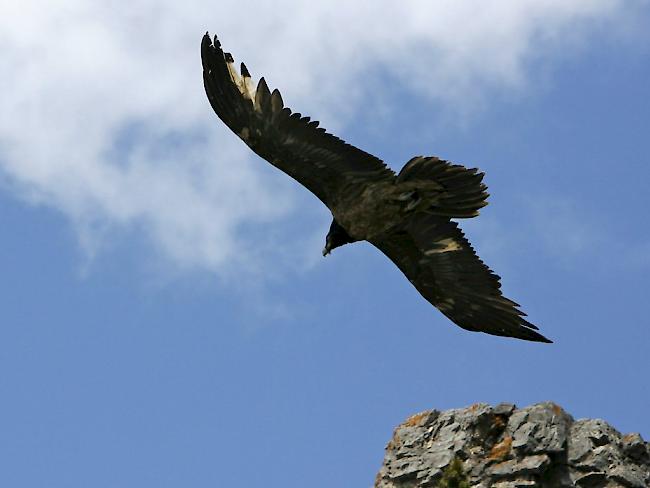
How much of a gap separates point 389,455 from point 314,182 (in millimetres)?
6567

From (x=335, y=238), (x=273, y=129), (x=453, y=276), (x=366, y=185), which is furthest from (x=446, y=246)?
(x=273, y=129)

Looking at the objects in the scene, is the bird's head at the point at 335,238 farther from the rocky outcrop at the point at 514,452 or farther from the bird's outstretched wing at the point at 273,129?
the rocky outcrop at the point at 514,452

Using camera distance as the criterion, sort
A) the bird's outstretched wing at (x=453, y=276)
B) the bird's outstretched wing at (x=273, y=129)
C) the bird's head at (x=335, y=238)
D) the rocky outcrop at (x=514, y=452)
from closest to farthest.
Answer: the bird's outstretched wing at (x=273, y=129)
the bird's head at (x=335, y=238)
the bird's outstretched wing at (x=453, y=276)
the rocky outcrop at (x=514, y=452)

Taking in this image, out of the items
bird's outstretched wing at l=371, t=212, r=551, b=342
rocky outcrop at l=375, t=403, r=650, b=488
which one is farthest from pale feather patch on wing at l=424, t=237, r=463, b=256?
rocky outcrop at l=375, t=403, r=650, b=488

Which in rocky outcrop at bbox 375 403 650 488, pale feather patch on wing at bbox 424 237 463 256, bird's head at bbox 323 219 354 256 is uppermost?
pale feather patch on wing at bbox 424 237 463 256

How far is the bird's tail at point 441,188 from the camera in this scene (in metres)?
20.2

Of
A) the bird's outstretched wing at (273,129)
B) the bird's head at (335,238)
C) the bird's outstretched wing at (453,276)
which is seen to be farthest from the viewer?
the bird's outstretched wing at (453,276)

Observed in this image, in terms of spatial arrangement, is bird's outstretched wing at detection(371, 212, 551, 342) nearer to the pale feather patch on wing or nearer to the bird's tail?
the pale feather patch on wing

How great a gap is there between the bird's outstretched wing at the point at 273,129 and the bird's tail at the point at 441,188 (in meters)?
0.34

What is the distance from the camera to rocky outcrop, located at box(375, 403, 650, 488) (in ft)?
80.5

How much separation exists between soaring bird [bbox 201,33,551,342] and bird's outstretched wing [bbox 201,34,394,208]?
0.01 metres

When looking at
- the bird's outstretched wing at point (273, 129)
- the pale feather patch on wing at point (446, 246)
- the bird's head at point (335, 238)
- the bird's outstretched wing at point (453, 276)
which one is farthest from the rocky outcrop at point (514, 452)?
the bird's outstretched wing at point (273, 129)

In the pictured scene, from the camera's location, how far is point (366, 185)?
20.9 m

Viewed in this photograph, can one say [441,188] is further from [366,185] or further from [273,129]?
[273,129]
